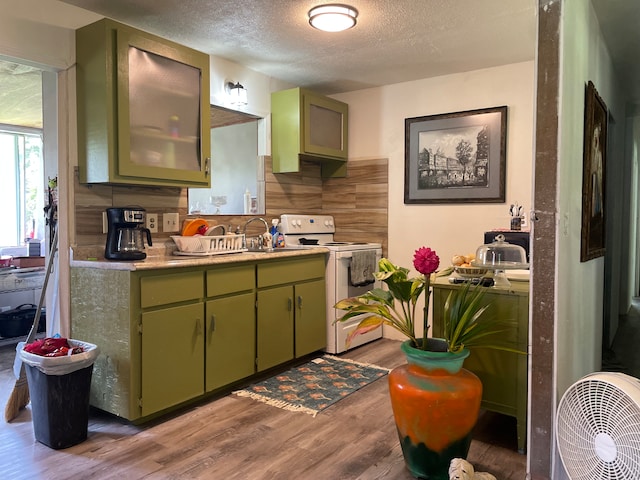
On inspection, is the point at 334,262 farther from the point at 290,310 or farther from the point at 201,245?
the point at 201,245

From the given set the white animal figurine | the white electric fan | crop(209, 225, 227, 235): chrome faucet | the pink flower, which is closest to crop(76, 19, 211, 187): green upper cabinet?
crop(209, 225, 227, 235): chrome faucet

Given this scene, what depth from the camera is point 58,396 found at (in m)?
2.29

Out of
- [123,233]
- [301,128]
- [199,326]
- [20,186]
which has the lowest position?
[199,326]

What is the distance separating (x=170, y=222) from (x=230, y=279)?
0.65m

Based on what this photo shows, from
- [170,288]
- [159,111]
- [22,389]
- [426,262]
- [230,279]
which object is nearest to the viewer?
[426,262]

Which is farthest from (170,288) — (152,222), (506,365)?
(506,365)

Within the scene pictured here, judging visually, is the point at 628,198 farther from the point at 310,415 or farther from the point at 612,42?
the point at 310,415

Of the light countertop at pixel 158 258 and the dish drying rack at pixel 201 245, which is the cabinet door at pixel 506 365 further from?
the dish drying rack at pixel 201 245

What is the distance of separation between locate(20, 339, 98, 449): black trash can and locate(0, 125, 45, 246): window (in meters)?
3.51

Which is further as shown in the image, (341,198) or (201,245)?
(341,198)

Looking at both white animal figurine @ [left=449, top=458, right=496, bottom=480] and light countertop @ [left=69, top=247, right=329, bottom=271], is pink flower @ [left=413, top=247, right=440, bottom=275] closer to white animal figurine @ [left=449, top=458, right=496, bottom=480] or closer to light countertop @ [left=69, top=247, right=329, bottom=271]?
white animal figurine @ [left=449, top=458, right=496, bottom=480]

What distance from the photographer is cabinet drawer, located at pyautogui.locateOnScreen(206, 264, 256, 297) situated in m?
2.85

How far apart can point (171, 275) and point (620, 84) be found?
4030mm

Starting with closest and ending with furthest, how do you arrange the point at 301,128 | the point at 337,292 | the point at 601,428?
the point at 601,428 < the point at 337,292 < the point at 301,128
